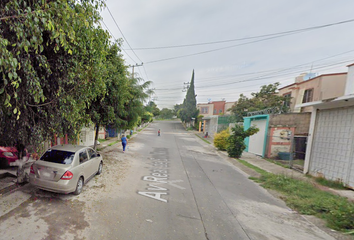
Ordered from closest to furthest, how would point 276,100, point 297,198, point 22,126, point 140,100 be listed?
point 22,126
point 297,198
point 140,100
point 276,100

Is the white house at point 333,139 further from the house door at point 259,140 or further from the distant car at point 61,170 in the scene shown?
the distant car at point 61,170

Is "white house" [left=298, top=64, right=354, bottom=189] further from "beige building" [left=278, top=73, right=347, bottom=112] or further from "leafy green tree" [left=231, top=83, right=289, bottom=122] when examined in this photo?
"leafy green tree" [left=231, top=83, right=289, bottom=122]

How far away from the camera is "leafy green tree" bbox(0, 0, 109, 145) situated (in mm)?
2407

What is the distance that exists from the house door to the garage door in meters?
4.54

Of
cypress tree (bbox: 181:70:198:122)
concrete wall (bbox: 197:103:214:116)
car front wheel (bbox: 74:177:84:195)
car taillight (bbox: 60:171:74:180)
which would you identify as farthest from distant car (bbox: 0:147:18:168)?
concrete wall (bbox: 197:103:214:116)

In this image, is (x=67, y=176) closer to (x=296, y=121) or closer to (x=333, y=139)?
(x=333, y=139)

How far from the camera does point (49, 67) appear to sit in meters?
3.06

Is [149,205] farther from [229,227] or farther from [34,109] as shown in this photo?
[34,109]

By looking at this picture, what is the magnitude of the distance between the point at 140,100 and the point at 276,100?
1654cm

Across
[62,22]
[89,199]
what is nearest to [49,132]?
[89,199]

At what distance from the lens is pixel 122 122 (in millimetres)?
→ 9867

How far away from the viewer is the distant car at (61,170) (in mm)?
4191

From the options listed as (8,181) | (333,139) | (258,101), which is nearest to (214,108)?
(258,101)

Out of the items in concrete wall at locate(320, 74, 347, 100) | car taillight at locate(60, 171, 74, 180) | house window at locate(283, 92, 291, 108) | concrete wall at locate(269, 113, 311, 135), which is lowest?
car taillight at locate(60, 171, 74, 180)
